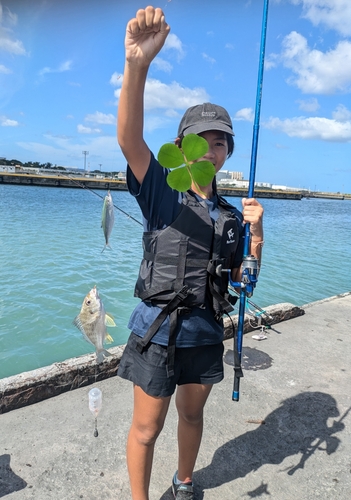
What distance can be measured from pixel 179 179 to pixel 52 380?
2555 millimetres

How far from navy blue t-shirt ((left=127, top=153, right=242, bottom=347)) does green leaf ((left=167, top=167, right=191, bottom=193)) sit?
0.12 meters

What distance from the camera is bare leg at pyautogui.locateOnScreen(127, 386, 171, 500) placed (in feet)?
7.04

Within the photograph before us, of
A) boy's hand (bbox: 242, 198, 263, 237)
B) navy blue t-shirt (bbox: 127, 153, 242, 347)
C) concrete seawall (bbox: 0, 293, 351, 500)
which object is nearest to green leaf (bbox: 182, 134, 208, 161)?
navy blue t-shirt (bbox: 127, 153, 242, 347)

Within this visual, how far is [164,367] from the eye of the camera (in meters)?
2.12

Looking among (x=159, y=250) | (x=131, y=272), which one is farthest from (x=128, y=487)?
(x=131, y=272)

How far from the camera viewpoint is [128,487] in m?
2.67

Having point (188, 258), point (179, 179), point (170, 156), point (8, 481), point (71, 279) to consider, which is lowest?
point (71, 279)

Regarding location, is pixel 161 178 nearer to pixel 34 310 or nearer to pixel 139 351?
pixel 139 351

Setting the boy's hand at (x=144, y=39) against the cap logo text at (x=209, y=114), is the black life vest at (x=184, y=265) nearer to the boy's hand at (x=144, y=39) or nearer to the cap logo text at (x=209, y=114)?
the cap logo text at (x=209, y=114)

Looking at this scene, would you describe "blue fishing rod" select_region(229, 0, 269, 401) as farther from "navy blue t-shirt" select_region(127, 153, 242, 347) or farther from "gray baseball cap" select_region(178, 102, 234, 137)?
"gray baseball cap" select_region(178, 102, 234, 137)

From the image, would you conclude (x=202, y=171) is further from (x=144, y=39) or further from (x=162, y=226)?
(x=144, y=39)


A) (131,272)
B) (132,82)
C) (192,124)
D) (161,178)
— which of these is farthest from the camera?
(131,272)

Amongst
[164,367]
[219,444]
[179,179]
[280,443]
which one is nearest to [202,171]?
[179,179]

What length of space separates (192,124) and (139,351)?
1.34 metres
